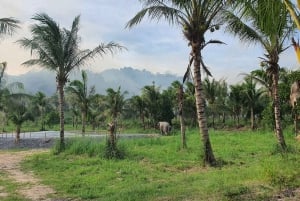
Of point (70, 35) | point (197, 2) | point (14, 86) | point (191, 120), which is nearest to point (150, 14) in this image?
point (197, 2)

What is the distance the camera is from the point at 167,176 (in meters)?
12.4

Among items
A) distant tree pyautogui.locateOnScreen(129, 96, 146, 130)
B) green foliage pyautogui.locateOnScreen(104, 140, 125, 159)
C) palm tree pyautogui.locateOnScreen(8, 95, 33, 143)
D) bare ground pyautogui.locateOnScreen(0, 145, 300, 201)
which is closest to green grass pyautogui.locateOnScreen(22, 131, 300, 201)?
bare ground pyautogui.locateOnScreen(0, 145, 300, 201)

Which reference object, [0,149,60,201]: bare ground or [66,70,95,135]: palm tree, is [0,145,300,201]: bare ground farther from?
[66,70,95,135]: palm tree

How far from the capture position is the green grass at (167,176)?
8.36m

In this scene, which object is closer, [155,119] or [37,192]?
[37,192]

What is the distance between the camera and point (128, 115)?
5903cm

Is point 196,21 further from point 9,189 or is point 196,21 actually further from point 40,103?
point 40,103

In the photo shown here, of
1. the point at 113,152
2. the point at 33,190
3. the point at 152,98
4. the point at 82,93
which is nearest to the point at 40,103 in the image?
the point at 152,98

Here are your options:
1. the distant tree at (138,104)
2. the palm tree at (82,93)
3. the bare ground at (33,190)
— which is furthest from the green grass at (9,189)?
the distant tree at (138,104)

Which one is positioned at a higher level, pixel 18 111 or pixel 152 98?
pixel 152 98

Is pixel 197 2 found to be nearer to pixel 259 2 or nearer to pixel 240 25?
pixel 240 25

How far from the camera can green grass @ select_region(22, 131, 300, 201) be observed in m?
8.36

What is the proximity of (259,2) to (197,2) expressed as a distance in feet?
19.4

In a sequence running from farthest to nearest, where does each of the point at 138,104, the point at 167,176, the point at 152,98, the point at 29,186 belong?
the point at 138,104 → the point at 152,98 → the point at 167,176 → the point at 29,186
